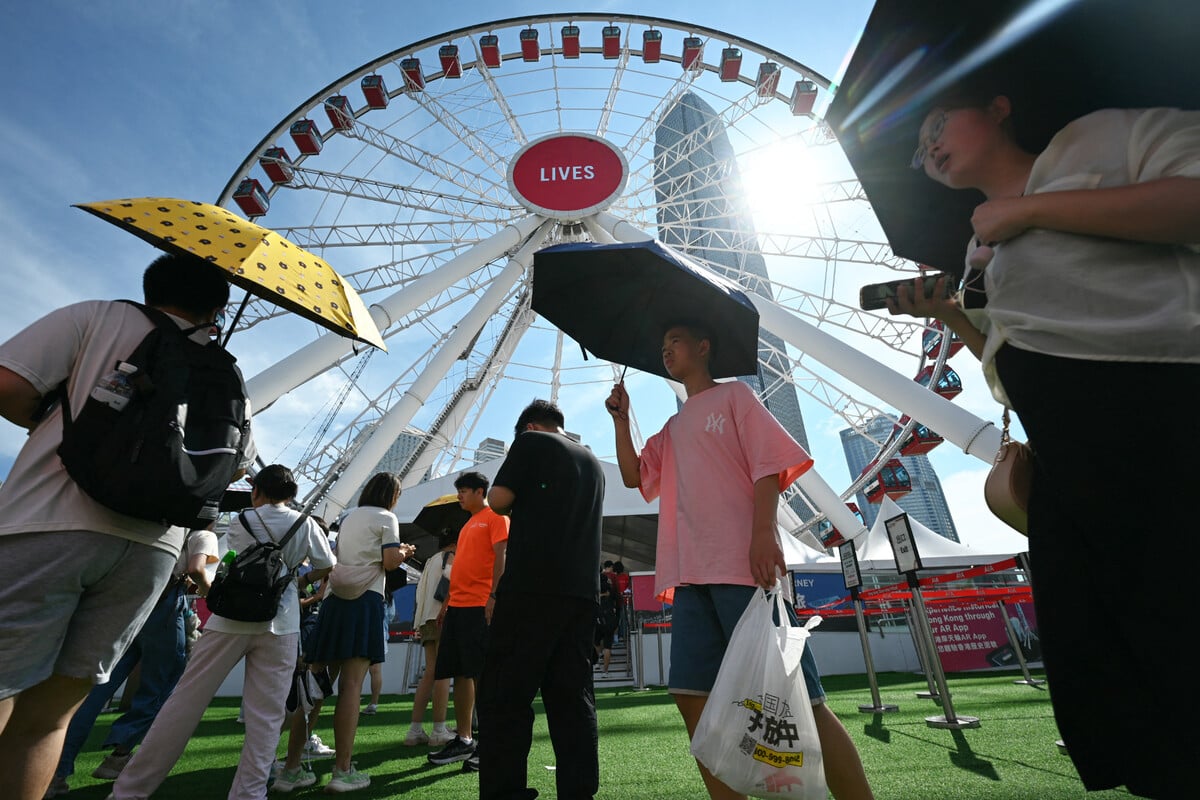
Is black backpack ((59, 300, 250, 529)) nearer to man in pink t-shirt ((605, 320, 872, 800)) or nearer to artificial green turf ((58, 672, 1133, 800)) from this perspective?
man in pink t-shirt ((605, 320, 872, 800))

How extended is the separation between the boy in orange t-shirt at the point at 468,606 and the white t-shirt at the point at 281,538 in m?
1.01

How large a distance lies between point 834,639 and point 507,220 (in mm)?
11239

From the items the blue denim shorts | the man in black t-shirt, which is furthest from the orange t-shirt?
the blue denim shorts

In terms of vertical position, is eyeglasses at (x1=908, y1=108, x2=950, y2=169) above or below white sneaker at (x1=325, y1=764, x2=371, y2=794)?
above

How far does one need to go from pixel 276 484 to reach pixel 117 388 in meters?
1.79

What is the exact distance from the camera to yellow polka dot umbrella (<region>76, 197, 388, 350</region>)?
188 centimetres

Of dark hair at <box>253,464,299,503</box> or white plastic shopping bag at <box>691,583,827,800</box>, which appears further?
dark hair at <box>253,464,299,503</box>

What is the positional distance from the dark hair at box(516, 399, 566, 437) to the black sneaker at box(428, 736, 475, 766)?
6.81 feet

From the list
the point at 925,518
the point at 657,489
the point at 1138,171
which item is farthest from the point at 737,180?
the point at 925,518

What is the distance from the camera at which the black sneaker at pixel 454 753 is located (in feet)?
11.4

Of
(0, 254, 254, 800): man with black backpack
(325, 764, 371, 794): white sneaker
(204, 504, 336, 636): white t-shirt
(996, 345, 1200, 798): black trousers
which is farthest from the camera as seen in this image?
(325, 764, 371, 794): white sneaker

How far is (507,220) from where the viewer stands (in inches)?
555

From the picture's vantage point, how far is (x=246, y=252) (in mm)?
2043

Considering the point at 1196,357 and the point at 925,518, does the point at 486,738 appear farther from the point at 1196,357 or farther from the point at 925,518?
the point at 925,518
